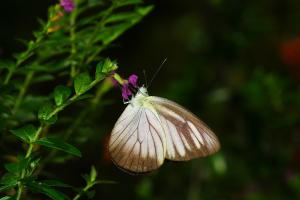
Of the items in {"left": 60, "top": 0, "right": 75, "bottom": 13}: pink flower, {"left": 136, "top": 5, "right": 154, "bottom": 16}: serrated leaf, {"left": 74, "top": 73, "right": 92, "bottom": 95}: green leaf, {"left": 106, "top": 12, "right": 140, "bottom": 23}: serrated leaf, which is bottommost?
{"left": 136, "top": 5, "right": 154, "bottom": 16}: serrated leaf

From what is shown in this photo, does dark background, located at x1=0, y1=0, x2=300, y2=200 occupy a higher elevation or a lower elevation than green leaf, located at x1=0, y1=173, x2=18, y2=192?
lower

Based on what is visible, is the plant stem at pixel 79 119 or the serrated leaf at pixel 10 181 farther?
the plant stem at pixel 79 119

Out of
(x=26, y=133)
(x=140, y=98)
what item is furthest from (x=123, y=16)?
(x=26, y=133)

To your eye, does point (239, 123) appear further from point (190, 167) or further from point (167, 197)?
point (167, 197)

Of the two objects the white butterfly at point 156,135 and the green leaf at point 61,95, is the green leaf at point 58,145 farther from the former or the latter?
A: the white butterfly at point 156,135

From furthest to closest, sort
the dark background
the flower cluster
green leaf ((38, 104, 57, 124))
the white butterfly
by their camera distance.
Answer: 1. the dark background
2. the white butterfly
3. the flower cluster
4. green leaf ((38, 104, 57, 124))

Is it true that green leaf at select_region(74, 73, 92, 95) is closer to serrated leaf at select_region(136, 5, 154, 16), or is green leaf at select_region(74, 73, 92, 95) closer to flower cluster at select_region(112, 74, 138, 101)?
flower cluster at select_region(112, 74, 138, 101)

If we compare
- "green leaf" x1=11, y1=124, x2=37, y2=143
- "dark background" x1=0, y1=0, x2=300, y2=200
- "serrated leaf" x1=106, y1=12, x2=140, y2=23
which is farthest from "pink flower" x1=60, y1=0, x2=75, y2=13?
"dark background" x1=0, y1=0, x2=300, y2=200

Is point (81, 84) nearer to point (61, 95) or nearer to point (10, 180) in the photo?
point (61, 95)

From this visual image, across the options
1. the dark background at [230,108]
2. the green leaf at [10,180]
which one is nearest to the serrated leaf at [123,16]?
the green leaf at [10,180]
